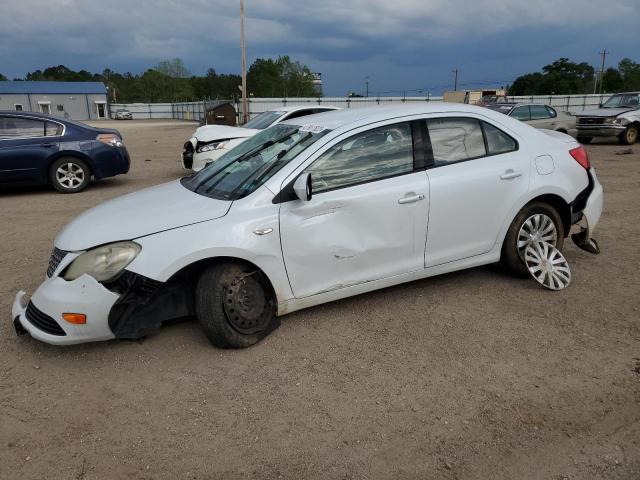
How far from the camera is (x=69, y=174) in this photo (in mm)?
10078

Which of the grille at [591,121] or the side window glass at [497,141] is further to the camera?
the grille at [591,121]

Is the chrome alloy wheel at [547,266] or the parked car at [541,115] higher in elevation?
the parked car at [541,115]

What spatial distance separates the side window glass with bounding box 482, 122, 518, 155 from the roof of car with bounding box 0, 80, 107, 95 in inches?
3258

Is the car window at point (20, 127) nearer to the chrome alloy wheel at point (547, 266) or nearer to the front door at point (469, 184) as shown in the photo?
the front door at point (469, 184)

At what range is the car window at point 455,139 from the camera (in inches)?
172

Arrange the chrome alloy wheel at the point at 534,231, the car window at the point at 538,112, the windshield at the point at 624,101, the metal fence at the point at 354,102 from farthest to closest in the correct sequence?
the metal fence at the point at 354,102, the windshield at the point at 624,101, the car window at the point at 538,112, the chrome alloy wheel at the point at 534,231

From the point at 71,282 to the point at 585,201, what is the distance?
4.39 meters

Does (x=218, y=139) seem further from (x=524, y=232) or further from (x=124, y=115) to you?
(x=124, y=115)

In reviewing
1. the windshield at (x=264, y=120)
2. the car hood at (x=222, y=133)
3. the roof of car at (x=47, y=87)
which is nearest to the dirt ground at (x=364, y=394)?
the car hood at (x=222, y=133)

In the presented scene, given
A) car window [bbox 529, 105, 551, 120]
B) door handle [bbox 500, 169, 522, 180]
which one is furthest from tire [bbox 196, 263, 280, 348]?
car window [bbox 529, 105, 551, 120]

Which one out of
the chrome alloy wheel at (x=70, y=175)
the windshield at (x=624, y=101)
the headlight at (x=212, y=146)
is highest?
the windshield at (x=624, y=101)

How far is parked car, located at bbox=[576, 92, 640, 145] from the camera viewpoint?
17.2 m

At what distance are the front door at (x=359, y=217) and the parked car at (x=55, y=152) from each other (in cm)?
765

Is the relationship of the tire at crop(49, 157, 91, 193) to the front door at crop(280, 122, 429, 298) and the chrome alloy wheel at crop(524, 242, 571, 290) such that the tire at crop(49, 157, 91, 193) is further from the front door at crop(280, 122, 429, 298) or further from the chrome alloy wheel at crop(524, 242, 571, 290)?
the chrome alloy wheel at crop(524, 242, 571, 290)
